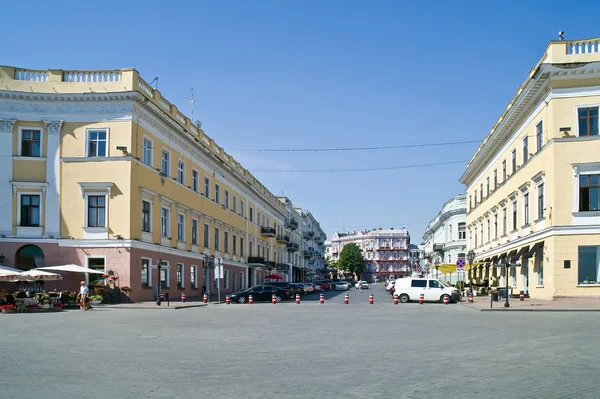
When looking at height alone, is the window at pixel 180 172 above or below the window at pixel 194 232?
above

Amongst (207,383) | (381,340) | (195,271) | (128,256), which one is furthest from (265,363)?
(195,271)

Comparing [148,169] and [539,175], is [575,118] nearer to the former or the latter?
[539,175]

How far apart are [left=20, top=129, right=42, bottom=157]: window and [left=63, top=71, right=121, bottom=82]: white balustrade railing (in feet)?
12.6

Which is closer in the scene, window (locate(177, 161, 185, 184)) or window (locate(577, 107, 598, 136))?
window (locate(577, 107, 598, 136))

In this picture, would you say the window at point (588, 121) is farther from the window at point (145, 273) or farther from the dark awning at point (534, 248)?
the window at point (145, 273)

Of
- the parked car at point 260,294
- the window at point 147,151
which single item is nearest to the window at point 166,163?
the window at point 147,151

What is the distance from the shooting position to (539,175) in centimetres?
3650

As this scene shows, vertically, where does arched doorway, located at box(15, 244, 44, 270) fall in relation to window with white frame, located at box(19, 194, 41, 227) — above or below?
below

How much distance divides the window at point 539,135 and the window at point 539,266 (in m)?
6.19

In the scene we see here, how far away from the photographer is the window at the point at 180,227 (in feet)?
156

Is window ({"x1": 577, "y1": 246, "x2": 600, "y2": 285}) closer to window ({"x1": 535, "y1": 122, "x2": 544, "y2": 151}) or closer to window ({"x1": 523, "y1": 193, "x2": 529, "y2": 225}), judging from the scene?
window ({"x1": 535, "y1": 122, "x2": 544, "y2": 151})

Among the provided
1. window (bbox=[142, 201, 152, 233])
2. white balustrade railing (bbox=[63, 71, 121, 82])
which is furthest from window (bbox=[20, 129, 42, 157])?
window (bbox=[142, 201, 152, 233])

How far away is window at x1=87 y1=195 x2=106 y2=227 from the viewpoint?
126ft

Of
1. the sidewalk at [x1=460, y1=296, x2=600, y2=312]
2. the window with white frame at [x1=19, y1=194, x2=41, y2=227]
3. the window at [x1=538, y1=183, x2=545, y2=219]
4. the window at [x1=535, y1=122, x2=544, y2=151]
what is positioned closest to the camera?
the sidewalk at [x1=460, y1=296, x2=600, y2=312]
